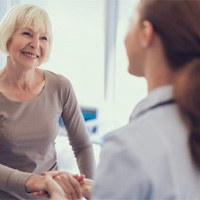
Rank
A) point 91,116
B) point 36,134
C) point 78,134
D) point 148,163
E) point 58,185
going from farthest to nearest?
1. point 91,116
2. point 78,134
3. point 36,134
4. point 58,185
5. point 148,163

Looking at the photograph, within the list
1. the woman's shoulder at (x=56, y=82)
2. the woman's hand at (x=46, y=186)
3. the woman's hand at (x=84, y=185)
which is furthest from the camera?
the woman's shoulder at (x=56, y=82)

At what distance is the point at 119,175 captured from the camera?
0.65 m

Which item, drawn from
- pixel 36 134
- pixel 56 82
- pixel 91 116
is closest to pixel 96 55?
pixel 91 116

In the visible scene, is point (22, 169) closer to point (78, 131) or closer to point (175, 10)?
point (78, 131)

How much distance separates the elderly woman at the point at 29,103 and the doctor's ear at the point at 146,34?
847mm

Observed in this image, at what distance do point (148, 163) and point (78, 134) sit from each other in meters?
1.00

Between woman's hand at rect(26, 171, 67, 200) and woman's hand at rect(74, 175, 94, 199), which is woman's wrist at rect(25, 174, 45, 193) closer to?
woman's hand at rect(26, 171, 67, 200)

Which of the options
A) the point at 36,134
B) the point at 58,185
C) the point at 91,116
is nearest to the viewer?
the point at 58,185

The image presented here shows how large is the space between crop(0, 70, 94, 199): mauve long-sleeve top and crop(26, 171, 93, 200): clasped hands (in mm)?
46

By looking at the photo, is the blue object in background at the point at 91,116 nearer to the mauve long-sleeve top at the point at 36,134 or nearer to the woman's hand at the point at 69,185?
the mauve long-sleeve top at the point at 36,134

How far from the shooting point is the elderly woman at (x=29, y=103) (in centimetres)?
147

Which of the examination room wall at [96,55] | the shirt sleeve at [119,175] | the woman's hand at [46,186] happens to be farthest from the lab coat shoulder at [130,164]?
the examination room wall at [96,55]

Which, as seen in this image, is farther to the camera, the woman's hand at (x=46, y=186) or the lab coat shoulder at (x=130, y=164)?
the woman's hand at (x=46, y=186)

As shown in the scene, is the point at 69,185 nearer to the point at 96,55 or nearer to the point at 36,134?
the point at 36,134
